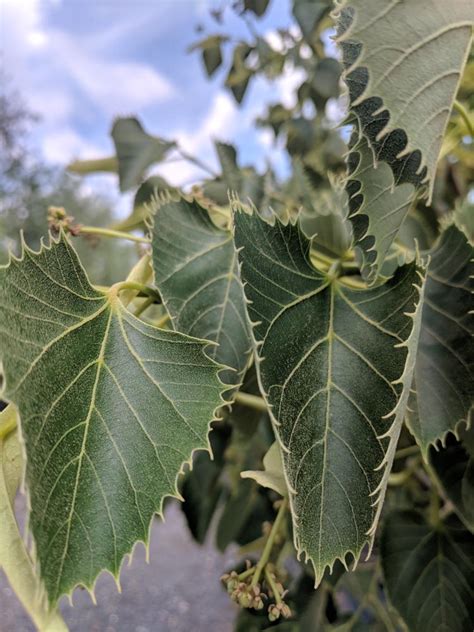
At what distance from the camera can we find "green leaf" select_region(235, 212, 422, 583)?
25 cm

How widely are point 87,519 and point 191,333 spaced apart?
127 mm

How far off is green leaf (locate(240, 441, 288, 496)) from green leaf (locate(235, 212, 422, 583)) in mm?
13

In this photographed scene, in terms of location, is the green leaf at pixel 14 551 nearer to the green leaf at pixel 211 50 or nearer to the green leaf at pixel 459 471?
the green leaf at pixel 459 471

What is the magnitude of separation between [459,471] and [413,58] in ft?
0.90

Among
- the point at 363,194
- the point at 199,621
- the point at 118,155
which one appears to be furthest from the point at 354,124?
the point at 199,621

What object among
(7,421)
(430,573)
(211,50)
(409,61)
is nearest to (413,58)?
(409,61)

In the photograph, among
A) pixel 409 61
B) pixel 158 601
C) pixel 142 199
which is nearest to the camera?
pixel 409 61

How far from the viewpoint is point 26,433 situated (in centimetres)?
22

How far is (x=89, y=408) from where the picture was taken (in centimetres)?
25

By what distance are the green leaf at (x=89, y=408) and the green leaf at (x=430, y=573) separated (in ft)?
0.82

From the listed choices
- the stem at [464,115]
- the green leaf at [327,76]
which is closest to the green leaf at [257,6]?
the green leaf at [327,76]

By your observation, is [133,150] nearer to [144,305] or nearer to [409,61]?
[144,305]

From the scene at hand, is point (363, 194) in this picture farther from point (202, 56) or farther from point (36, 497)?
point (202, 56)

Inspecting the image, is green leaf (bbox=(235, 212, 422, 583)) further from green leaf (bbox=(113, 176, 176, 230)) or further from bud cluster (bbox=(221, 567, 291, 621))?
green leaf (bbox=(113, 176, 176, 230))
